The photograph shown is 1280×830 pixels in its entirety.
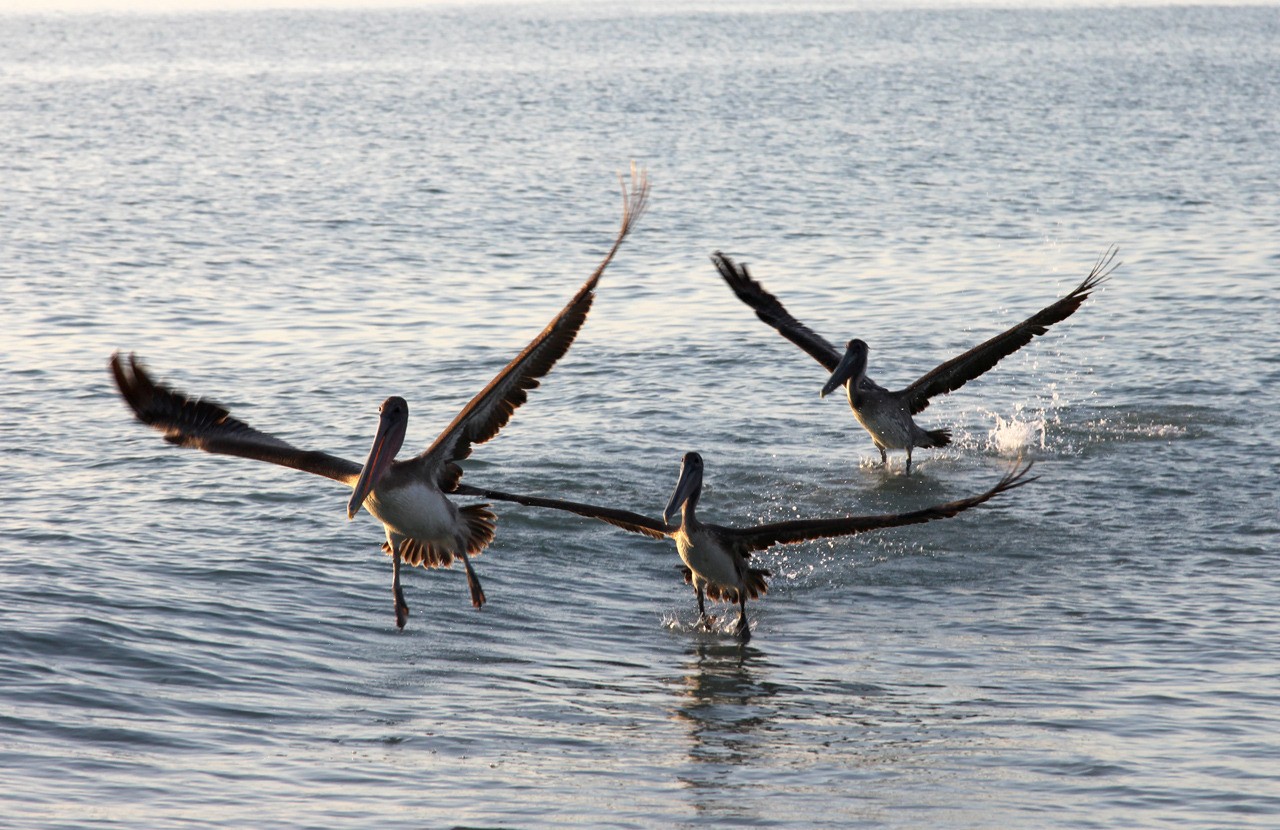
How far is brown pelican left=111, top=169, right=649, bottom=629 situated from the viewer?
26.8ft

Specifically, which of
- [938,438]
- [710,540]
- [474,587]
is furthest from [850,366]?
[474,587]

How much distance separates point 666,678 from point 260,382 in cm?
742

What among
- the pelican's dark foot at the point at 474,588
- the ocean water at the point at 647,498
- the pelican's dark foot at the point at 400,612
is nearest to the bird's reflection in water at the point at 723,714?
the ocean water at the point at 647,498

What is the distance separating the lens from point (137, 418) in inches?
332

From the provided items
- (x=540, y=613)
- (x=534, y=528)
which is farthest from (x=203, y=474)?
(x=540, y=613)

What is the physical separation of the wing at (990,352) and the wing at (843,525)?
3297 mm

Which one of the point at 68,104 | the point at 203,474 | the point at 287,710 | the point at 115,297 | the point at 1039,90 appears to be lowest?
the point at 287,710

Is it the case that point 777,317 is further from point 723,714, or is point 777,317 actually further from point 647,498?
point 723,714

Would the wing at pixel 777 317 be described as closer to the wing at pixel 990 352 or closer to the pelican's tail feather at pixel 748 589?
the wing at pixel 990 352

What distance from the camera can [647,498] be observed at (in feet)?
37.8

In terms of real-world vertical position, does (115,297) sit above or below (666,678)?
above

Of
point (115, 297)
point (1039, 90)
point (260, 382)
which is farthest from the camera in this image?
point (1039, 90)

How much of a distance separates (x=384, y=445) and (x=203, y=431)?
3.33ft

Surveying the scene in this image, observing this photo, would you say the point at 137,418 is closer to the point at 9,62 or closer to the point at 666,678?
the point at 666,678
